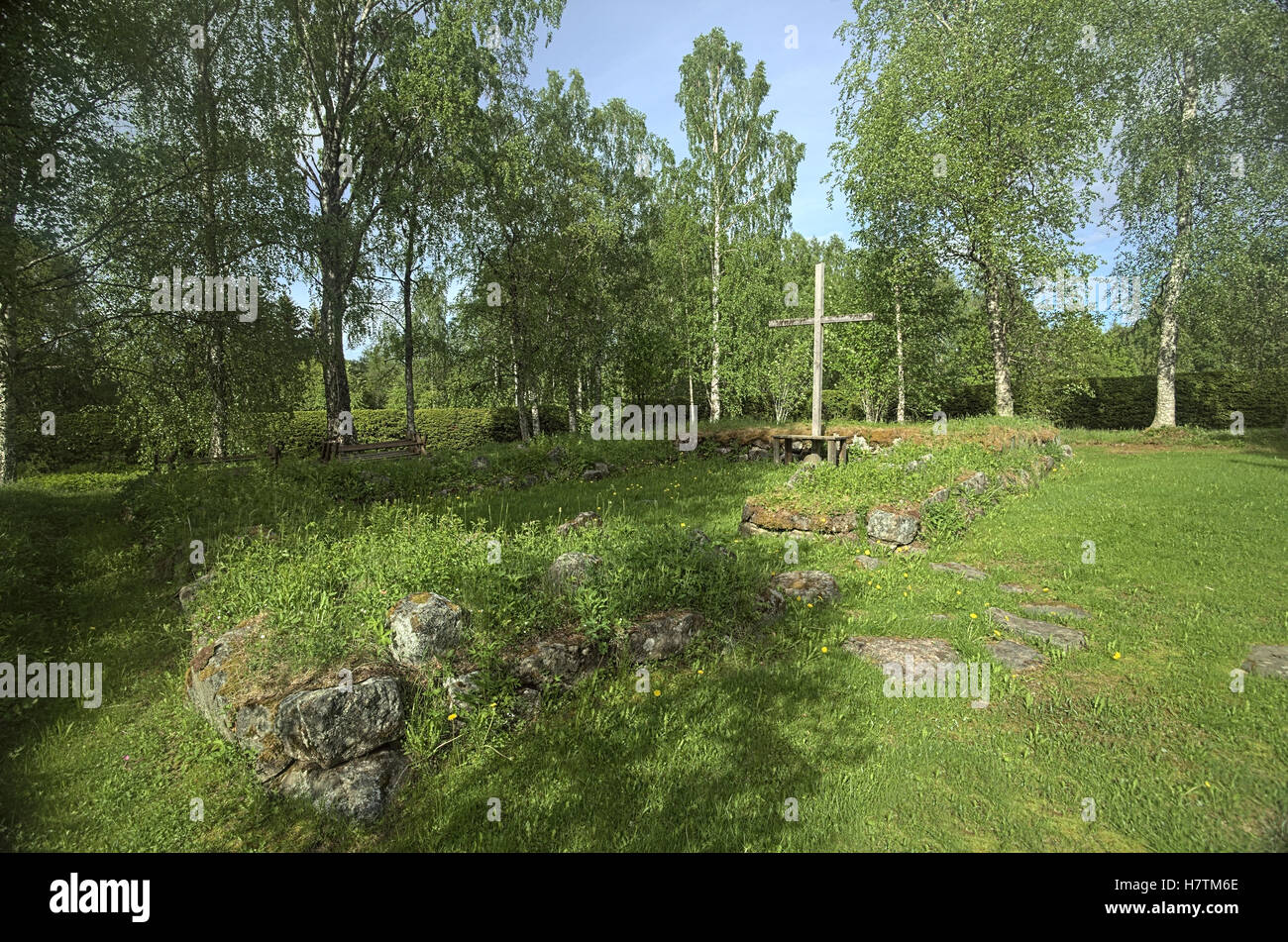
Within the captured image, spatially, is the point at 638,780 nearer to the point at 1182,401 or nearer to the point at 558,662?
the point at 558,662

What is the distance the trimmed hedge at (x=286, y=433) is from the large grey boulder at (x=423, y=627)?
10.1m

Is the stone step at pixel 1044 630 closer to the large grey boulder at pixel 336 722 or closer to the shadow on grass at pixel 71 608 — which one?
the large grey boulder at pixel 336 722

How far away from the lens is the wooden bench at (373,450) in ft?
48.0

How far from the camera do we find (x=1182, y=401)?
23734 mm

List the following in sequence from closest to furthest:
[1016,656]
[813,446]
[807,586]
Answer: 1. [1016,656]
2. [807,586]
3. [813,446]

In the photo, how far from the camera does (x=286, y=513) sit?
289 inches

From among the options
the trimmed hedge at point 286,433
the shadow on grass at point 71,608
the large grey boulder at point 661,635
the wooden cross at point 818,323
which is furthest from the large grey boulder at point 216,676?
the wooden cross at point 818,323

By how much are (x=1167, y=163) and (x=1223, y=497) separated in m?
16.2

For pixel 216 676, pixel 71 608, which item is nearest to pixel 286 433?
pixel 71 608

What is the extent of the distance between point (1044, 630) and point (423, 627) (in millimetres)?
5814

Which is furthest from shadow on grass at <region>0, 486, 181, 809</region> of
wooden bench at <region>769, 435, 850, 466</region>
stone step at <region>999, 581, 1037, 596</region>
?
wooden bench at <region>769, 435, 850, 466</region>

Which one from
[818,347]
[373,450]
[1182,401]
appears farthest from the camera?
[1182,401]
